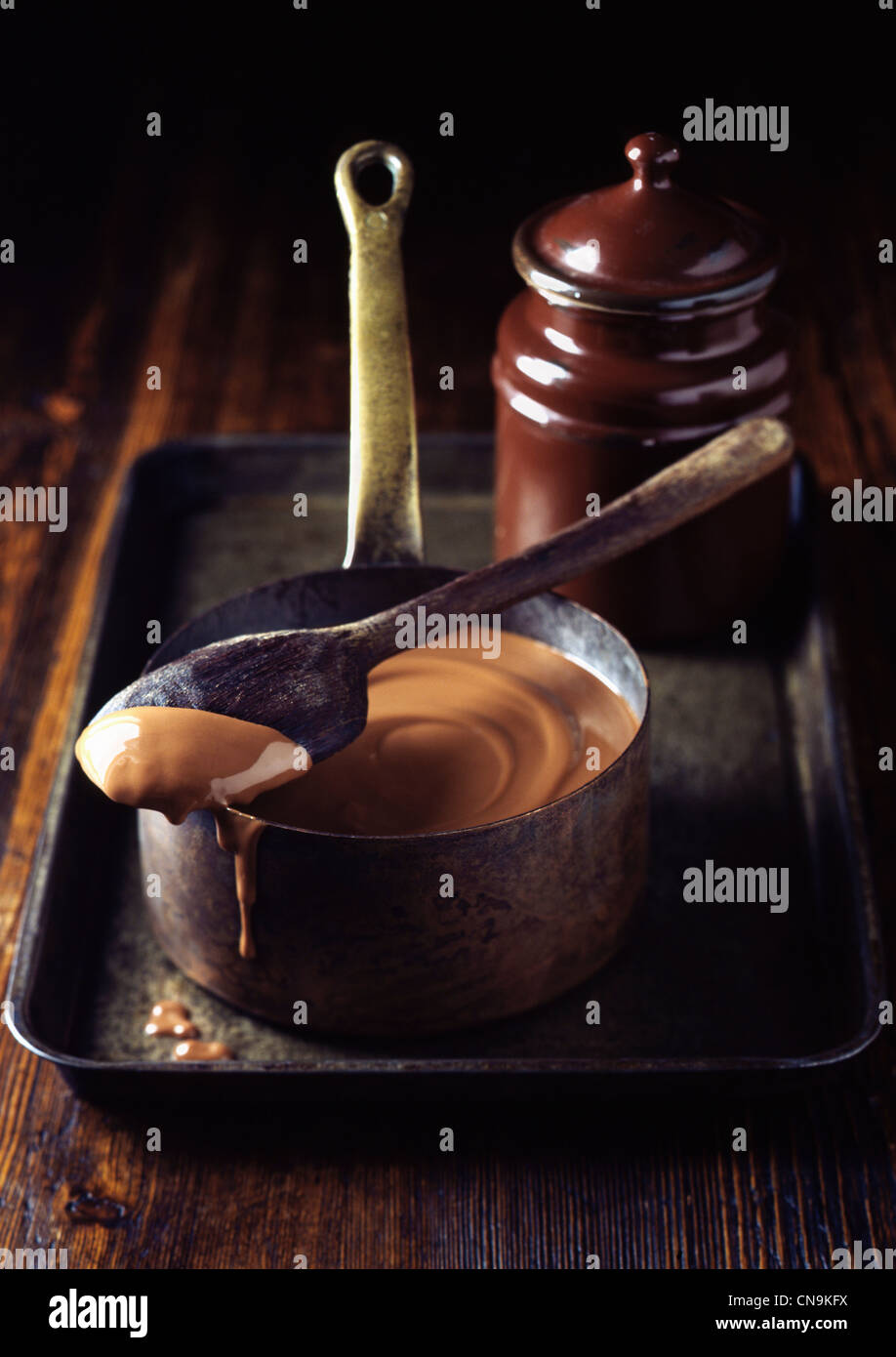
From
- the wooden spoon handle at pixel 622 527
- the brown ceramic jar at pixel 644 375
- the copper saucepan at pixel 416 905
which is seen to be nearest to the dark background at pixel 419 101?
the brown ceramic jar at pixel 644 375

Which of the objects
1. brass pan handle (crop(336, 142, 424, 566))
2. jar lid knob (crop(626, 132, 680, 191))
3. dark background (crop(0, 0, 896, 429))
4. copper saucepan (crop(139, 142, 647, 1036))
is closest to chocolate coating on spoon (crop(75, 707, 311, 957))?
copper saucepan (crop(139, 142, 647, 1036))

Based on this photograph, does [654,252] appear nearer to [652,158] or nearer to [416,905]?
[652,158]

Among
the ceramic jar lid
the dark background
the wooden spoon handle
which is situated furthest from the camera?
the dark background

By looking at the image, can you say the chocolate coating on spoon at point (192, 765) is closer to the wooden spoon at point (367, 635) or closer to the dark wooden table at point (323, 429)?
the wooden spoon at point (367, 635)

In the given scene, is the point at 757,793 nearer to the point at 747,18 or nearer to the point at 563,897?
the point at 563,897

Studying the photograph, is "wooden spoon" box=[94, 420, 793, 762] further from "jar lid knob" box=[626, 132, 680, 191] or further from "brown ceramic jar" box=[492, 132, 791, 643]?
"jar lid knob" box=[626, 132, 680, 191]
